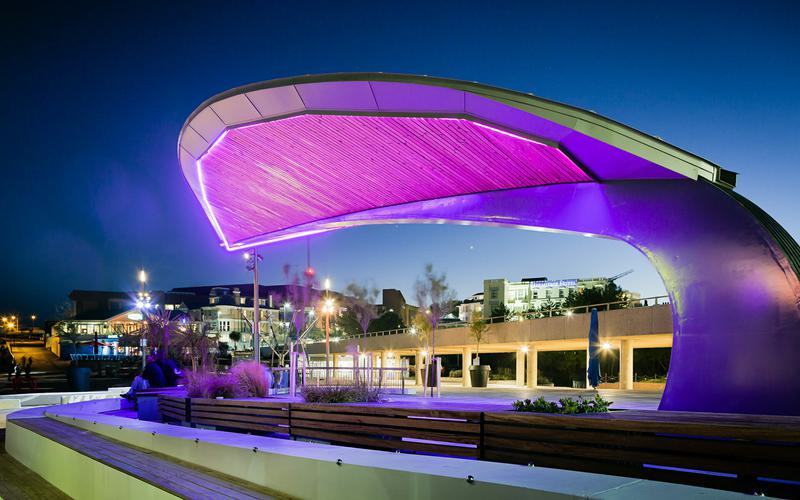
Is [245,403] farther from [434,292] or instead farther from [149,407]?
[434,292]

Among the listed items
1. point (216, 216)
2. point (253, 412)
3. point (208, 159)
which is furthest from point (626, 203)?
point (216, 216)

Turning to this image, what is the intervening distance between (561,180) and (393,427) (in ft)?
20.9

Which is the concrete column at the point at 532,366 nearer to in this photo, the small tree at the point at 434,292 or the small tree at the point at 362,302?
the small tree at the point at 434,292

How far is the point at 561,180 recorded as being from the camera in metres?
12.1

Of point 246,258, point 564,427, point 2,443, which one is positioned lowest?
point 2,443

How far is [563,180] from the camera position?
1204 centimetres

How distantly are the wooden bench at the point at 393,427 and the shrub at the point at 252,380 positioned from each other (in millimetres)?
4913

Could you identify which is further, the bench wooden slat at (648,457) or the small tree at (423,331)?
the small tree at (423,331)

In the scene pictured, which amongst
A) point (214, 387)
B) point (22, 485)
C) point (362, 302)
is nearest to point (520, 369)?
point (214, 387)

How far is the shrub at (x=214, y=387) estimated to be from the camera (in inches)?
526

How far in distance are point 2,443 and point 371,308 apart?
219ft

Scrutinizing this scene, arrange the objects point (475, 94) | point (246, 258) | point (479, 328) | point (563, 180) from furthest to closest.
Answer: point (479, 328) < point (246, 258) < point (563, 180) < point (475, 94)

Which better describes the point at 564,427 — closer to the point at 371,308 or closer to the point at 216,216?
the point at 216,216

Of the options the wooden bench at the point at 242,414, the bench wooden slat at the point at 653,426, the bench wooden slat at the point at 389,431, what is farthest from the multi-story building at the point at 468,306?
the bench wooden slat at the point at 653,426
